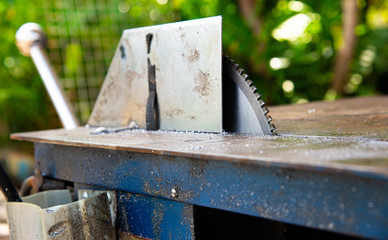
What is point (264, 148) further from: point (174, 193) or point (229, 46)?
point (229, 46)

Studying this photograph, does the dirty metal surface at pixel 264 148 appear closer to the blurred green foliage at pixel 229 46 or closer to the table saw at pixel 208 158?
the table saw at pixel 208 158

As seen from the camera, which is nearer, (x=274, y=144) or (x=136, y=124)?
(x=274, y=144)

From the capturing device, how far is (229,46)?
15.8 ft

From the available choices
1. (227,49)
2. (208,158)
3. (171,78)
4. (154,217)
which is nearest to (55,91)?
(171,78)

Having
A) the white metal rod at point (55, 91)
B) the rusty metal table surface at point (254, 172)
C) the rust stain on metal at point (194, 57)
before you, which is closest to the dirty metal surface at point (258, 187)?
the rusty metal table surface at point (254, 172)

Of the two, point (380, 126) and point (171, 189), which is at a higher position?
point (380, 126)

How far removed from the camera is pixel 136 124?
160cm

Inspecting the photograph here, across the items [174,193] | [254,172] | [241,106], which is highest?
[241,106]

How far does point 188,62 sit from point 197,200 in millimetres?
566

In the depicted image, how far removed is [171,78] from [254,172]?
2.23 feet

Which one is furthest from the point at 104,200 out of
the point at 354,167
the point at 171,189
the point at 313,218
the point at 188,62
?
the point at 354,167

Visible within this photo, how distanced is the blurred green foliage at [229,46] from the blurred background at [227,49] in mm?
12

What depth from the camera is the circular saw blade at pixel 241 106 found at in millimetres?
1247

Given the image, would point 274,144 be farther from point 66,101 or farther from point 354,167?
point 66,101
